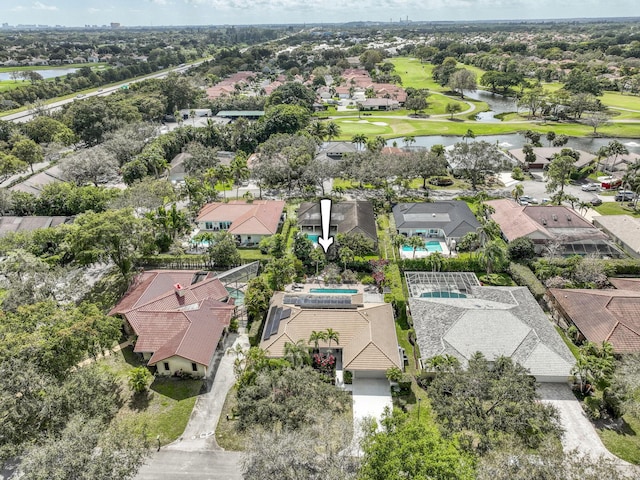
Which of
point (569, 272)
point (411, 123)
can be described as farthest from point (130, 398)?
point (411, 123)

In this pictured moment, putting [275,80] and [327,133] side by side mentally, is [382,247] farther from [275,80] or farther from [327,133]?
[275,80]

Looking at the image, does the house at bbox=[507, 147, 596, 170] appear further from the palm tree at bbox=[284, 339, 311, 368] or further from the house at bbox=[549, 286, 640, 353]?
the palm tree at bbox=[284, 339, 311, 368]

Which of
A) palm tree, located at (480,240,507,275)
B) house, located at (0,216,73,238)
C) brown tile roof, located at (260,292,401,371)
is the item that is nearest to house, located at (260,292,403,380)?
brown tile roof, located at (260,292,401,371)

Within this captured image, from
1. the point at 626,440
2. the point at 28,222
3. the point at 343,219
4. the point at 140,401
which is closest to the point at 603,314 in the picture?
the point at 626,440

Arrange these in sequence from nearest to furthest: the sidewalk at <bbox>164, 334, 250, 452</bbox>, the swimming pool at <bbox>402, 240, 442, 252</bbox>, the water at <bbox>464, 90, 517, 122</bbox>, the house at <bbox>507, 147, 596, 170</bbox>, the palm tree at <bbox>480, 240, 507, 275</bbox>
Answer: the sidewalk at <bbox>164, 334, 250, 452</bbox> < the palm tree at <bbox>480, 240, 507, 275</bbox> < the swimming pool at <bbox>402, 240, 442, 252</bbox> < the house at <bbox>507, 147, 596, 170</bbox> < the water at <bbox>464, 90, 517, 122</bbox>

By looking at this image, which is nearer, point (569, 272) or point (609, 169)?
point (569, 272)

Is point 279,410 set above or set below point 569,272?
above
